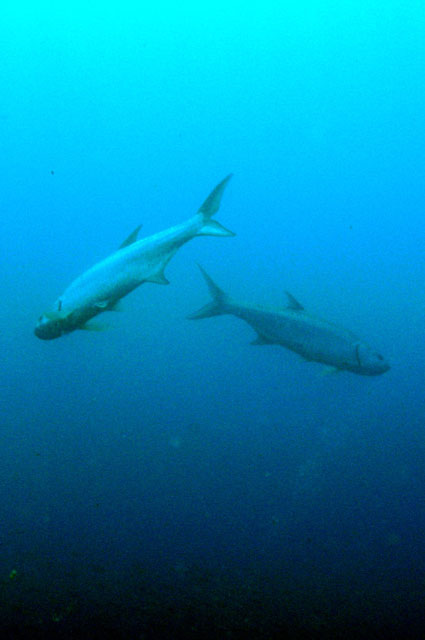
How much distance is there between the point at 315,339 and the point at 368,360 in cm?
52

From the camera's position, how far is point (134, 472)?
834 centimetres

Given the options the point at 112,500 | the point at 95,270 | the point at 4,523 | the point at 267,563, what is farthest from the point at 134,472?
the point at 95,270

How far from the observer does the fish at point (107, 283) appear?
299 cm

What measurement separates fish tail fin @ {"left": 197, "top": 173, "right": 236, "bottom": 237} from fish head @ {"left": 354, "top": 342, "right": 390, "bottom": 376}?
1591mm

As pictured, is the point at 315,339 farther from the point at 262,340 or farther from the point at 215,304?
the point at 215,304

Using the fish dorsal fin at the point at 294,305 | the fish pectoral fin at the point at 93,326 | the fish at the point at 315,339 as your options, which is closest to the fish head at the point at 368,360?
the fish at the point at 315,339

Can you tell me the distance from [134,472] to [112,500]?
775mm

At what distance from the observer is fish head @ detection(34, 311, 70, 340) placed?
117 inches

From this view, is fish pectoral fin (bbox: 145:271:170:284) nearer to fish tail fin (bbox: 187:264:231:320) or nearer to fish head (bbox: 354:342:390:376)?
fish tail fin (bbox: 187:264:231:320)

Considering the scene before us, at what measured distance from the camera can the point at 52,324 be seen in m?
2.99

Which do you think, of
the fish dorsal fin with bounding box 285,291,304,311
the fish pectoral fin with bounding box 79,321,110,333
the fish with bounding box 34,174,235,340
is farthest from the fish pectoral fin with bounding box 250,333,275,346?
the fish pectoral fin with bounding box 79,321,110,333

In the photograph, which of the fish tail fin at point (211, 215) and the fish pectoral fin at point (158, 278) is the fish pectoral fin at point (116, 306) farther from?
the fish tail fin at point (211, 215)

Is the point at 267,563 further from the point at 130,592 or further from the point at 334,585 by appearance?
the point at 130,592

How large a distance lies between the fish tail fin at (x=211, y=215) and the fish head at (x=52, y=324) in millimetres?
1447
